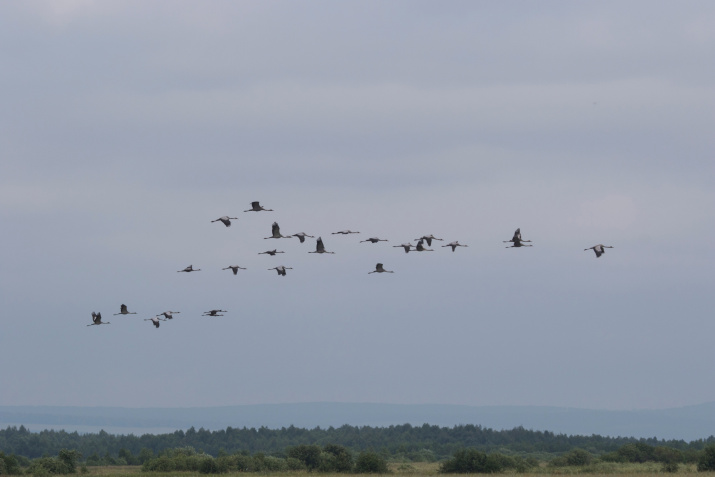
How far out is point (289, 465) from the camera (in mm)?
93625

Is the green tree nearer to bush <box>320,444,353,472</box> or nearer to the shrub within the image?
bush <box>320,444,353,472</box>

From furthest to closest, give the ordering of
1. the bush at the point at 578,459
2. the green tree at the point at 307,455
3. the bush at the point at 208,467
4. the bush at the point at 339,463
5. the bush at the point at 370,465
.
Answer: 1. the bush at the point at 578,459
2. the green tree at the point at 307,455
3. the bush at the point at 339,463
4. the bush at the point at 370,465
5. the bush at the point at 208,467

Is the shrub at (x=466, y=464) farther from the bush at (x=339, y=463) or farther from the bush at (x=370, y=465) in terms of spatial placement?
the bush at (x=339, y=463)

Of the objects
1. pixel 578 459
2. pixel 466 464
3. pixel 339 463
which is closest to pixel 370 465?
pixel 339 463

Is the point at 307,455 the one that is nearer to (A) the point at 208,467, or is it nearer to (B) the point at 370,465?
(B) the point at 370,465

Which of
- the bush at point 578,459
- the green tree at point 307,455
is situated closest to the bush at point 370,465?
the green tree at point 307,455

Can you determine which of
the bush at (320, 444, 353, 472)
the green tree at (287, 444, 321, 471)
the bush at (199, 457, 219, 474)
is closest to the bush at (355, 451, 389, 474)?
the bush at (320, 444, 353, 472)

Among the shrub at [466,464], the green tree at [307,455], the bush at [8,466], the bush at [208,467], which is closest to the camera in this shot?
the bush at [208,467]

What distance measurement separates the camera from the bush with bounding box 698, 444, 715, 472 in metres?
83.7

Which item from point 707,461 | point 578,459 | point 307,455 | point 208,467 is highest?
point 307,455

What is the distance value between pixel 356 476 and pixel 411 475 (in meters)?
4.63

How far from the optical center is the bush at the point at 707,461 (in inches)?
3295

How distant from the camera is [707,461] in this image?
278 ft

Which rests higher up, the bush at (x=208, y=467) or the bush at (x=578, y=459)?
the bush at (x=578, y=459)
